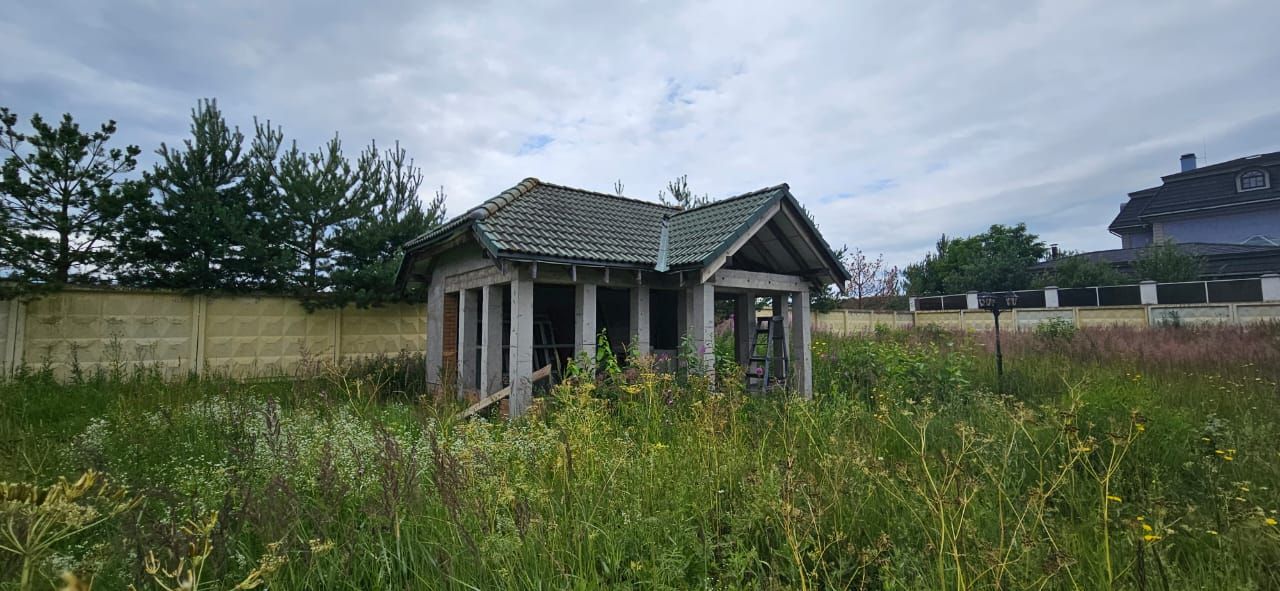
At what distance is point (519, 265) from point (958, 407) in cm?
586

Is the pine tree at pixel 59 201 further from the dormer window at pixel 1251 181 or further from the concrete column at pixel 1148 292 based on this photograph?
the dormer window at pixel 1251 181

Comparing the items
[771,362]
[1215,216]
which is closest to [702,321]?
[771,362]

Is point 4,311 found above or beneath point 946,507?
above

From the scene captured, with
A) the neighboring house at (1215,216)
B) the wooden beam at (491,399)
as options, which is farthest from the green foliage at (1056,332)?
the neighboring house at (1215,216)

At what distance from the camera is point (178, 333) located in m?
11.0

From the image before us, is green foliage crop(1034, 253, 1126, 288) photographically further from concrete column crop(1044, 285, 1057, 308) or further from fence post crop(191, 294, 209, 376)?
fence post crop(191, 294, 209, 376)

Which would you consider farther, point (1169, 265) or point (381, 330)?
point (1169, 265)

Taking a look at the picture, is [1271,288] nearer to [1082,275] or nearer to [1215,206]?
[1082,275]

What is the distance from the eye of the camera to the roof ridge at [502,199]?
7.95 metres

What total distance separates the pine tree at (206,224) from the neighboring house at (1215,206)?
4286 centimetres

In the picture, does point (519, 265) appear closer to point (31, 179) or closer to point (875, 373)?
point (875, 373)

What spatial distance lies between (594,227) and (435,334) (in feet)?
12.0

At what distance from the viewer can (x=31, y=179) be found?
933cm

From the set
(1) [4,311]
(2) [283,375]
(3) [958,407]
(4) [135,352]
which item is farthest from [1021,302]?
(1) [4,311]
